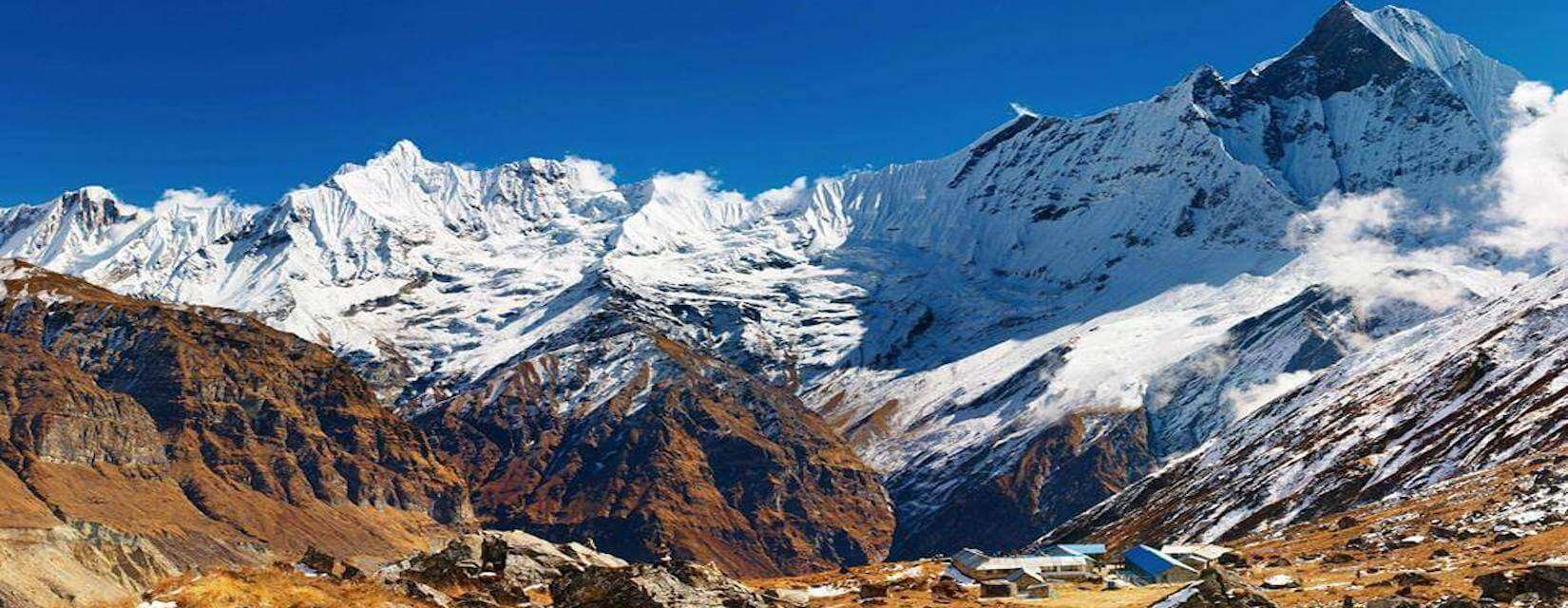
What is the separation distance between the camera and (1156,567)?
104812mm

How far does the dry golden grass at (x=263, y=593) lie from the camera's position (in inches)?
1766

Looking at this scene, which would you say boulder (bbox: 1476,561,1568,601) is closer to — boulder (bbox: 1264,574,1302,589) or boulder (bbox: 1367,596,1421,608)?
boulder (bbox: 1367,596,1421,608)

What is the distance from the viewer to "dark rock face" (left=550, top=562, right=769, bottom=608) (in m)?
50.2

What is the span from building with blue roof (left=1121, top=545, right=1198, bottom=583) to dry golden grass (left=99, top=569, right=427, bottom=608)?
204 ft

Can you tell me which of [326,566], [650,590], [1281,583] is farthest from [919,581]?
[650,590]

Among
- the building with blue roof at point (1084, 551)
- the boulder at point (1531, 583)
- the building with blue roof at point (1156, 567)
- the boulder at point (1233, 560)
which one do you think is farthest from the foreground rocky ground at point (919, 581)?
the building with blue roof at point (1084, 551)

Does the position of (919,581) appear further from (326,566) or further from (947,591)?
(326,566)

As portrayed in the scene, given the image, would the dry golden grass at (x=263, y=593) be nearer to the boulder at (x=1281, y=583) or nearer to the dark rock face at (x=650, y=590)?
the dark rock face at (x=650, y=590)

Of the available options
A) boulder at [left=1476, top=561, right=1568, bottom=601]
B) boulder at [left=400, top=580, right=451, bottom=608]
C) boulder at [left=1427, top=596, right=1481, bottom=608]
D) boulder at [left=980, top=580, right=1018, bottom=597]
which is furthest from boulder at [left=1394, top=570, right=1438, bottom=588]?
boulder at [left=400, top=580, right=451, bottom=608]

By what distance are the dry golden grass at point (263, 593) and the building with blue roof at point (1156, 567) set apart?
204ft

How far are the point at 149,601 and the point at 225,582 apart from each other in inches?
93.6

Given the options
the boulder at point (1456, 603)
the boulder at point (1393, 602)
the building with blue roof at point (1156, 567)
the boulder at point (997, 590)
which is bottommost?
the building with blue roof at point (1156, 567)

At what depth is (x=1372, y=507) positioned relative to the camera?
496ft

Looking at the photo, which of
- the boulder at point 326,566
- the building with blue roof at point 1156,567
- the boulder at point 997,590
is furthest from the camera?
the building with blue roof at point 1156,567
